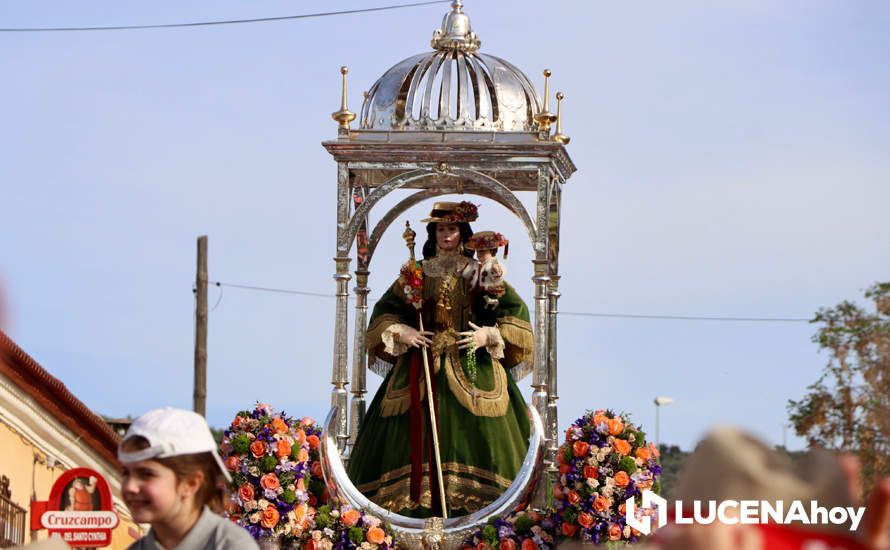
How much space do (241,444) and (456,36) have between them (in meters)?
3.19

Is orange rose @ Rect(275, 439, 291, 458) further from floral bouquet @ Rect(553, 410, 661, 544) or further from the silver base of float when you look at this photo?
floral bouquet @ Rect(553, 410, 661, 544)

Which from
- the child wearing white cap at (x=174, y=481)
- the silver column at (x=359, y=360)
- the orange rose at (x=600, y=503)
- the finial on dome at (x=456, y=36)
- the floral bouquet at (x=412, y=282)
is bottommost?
the orange rose at (x=600, y=503)

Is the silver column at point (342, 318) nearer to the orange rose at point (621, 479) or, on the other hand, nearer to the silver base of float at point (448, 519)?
the silver base of float at point (448, 519)

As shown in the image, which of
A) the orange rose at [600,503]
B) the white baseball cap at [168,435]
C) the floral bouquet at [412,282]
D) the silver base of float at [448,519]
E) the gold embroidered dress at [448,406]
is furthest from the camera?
the floral bouquet at [412,282]

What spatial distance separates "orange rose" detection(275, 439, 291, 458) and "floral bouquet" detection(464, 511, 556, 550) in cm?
128

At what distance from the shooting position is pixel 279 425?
11.0 metres

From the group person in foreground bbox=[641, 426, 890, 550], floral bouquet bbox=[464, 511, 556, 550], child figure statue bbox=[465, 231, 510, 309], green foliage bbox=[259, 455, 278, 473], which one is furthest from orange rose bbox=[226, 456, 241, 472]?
person in foreground bbox=[641, 426, 890, 550]

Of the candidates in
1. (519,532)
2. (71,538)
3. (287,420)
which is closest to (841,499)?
(71,538)

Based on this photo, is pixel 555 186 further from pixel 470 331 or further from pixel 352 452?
pixel 352 452

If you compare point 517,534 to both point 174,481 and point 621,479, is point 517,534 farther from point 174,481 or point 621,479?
point 174,481

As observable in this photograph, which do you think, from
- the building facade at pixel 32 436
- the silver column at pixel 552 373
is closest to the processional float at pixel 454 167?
the silver column at pixel 552 373

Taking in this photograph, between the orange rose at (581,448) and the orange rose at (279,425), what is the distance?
73.8 inches

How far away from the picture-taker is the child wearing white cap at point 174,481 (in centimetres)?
336

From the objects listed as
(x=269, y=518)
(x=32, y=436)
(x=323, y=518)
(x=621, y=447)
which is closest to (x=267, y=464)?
(x=269, y=518)
